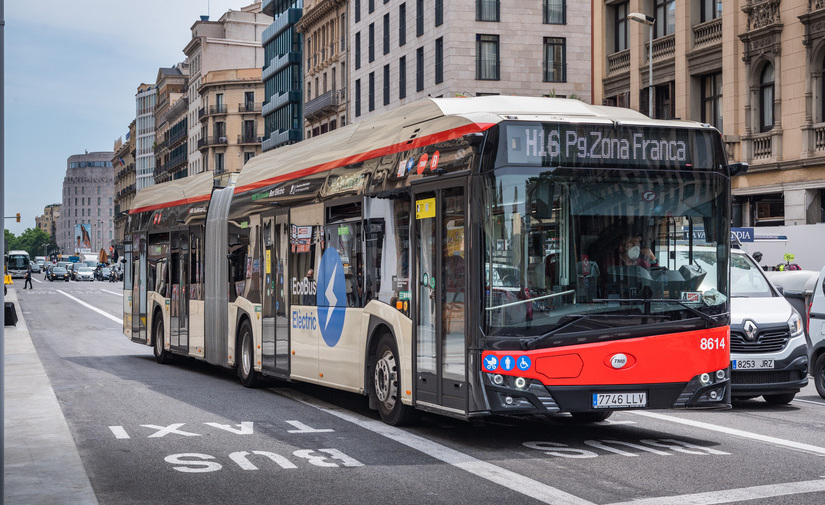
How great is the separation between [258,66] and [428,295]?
121m

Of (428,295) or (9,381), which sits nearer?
(428,295)

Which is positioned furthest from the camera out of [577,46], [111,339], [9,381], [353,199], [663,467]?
[577,46]

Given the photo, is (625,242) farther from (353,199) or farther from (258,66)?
(258,66)

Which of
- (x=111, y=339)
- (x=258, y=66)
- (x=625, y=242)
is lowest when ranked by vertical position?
(x=111, y=339)

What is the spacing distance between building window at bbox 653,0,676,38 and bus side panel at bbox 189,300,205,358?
25.2m

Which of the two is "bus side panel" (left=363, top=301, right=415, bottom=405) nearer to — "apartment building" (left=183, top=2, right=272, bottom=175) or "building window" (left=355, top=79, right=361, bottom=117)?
"building window" (left=355, top=79, right=361, bottom=117)

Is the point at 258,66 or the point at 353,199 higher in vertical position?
the point at 258,66

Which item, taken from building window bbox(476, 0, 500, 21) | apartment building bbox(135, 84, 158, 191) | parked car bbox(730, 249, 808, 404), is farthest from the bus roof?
apartment building bbox(135, 84, 158, 191)

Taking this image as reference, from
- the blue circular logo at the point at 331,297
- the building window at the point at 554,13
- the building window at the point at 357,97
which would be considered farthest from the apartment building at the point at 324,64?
the blue circular logo at the point at 331,297

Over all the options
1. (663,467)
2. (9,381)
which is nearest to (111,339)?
(9,381)

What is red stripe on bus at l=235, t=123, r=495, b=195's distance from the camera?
10719 mm

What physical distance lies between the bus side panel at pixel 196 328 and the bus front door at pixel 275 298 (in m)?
3.66

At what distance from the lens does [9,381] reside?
59.6 feet

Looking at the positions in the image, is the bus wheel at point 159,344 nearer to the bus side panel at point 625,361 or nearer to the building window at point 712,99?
the bus side panel at point 625,361
